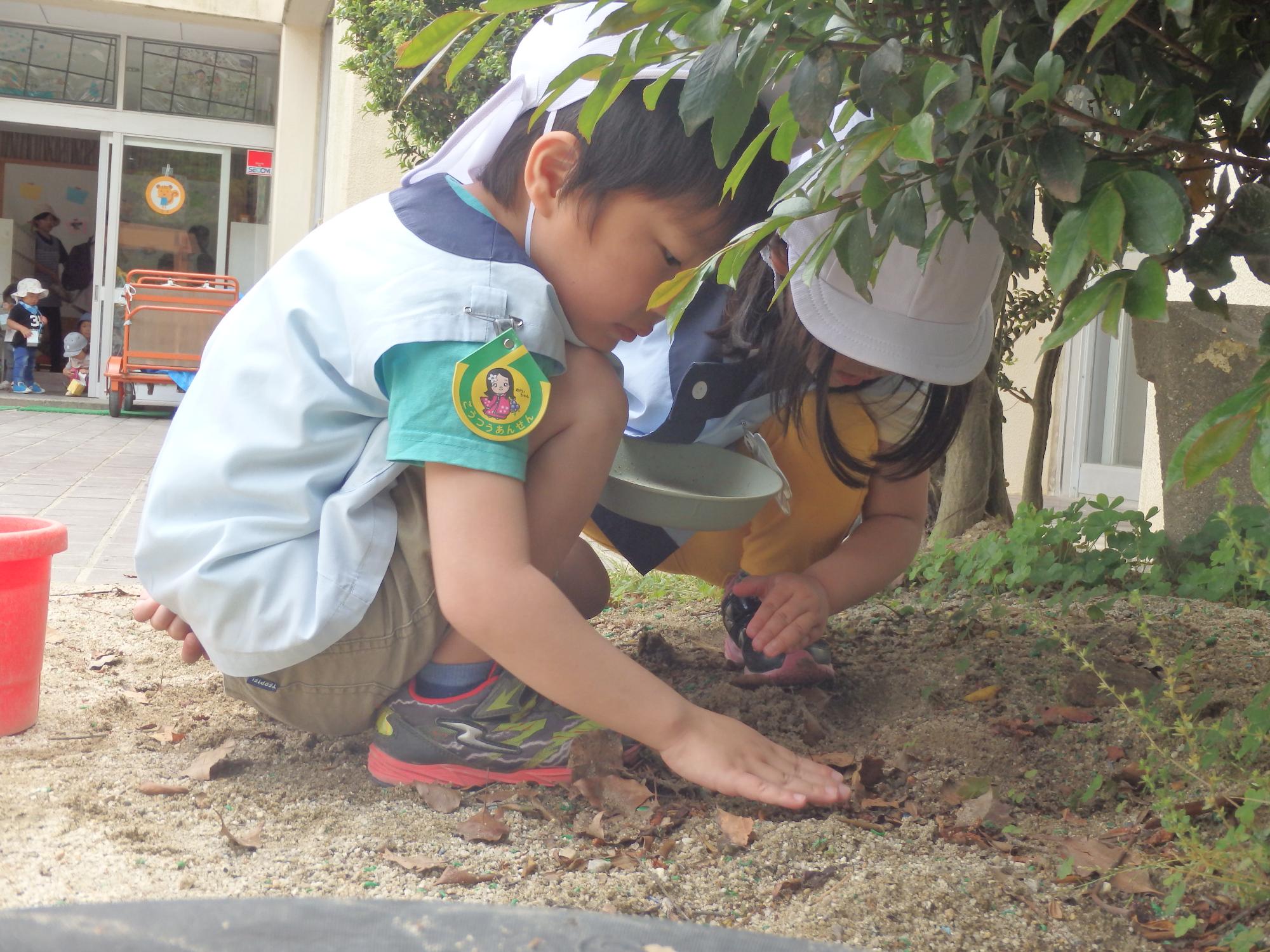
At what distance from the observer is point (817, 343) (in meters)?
1.77

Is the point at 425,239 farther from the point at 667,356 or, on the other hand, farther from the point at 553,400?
the point at 667,356

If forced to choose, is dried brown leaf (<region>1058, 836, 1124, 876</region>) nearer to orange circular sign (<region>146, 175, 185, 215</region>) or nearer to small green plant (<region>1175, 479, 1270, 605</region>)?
small green plant (<region>1175, 479, 1270, 605</region>)

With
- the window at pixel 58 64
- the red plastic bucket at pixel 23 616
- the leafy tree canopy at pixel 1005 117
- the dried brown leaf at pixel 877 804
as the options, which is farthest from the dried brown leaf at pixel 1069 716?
the window at pixel 58 64

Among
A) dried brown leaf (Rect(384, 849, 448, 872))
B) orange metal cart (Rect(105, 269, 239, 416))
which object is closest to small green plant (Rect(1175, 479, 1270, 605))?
dried brown leaf (Rect(384, 849, 448, 872))

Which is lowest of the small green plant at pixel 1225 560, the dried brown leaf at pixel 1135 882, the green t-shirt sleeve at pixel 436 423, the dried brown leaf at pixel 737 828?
the dried brown leaf at pixel 737 828

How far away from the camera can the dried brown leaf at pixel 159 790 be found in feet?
4.82

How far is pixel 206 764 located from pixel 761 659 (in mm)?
908

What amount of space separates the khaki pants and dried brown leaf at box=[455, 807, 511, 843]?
0.26 metres

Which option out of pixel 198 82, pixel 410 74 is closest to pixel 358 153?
pixel 410 74

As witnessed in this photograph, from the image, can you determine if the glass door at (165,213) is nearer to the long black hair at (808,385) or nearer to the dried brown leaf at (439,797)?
the long black hair at (808,385)

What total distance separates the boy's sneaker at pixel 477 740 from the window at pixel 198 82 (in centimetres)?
1010

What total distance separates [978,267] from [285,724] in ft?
3.99

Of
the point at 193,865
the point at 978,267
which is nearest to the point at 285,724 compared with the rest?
the point at 193,865

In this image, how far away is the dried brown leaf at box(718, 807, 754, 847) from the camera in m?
1.32
